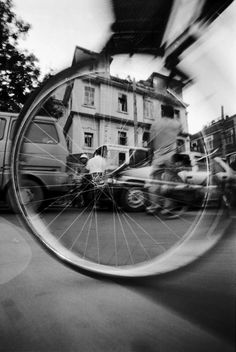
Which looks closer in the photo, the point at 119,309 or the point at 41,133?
the point at 119,309

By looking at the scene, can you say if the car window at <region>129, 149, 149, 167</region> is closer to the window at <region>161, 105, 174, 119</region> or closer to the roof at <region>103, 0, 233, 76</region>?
the window at <region>161, 105, 174, 119</region>

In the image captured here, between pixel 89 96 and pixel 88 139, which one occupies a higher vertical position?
pixel 89 96

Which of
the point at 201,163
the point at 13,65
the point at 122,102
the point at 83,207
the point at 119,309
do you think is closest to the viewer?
the point at 119,309

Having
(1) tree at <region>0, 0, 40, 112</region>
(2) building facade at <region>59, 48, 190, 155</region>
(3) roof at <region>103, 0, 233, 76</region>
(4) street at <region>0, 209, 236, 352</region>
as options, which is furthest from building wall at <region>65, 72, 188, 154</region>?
(4) street at <region>0, 209, 236, 352</region>

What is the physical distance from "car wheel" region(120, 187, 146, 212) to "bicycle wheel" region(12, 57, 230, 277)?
0.17 ft

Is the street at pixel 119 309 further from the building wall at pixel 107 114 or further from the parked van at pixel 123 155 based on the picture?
the building wall at pixel 107 114

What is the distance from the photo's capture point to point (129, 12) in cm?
112

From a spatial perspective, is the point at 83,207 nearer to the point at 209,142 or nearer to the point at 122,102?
the point at 122,102

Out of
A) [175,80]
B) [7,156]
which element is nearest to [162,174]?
[175,80]

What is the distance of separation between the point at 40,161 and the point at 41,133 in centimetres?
18

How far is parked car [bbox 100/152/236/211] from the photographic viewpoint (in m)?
1.28

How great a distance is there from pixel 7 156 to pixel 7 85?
2.26ft

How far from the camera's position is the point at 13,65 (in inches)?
73.0

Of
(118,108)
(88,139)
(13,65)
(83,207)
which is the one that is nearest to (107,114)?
(118,108)
